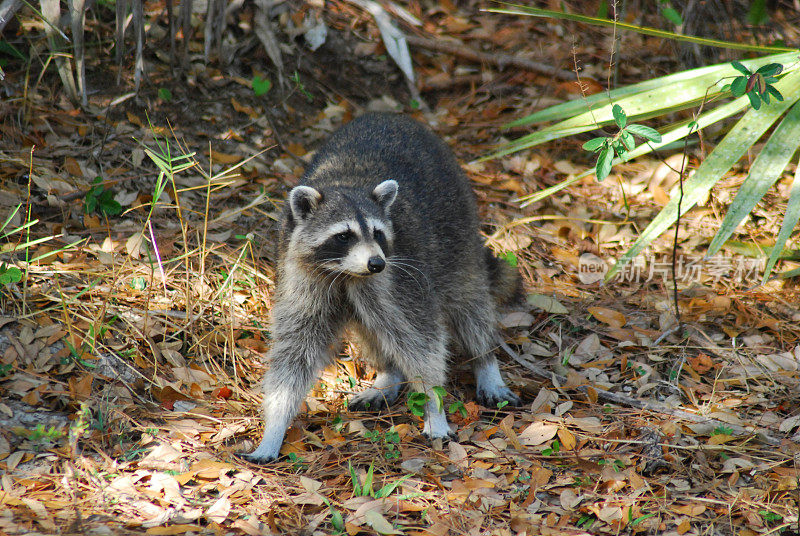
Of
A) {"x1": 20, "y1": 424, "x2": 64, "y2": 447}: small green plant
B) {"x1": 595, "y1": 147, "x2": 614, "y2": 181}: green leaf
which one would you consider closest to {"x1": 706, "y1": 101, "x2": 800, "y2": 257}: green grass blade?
{"x1": 595, "y1": 147, "x2": 614, "y2": 181}: green leaf

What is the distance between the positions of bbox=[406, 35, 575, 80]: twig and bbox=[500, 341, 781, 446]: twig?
3048mm

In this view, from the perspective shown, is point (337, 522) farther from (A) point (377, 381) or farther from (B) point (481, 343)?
(B) point (481, 343)

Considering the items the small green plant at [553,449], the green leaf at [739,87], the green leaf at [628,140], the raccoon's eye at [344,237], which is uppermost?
the green leaf at [739,87]

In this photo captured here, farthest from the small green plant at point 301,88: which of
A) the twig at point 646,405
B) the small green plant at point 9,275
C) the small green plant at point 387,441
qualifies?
the small green plant at point 387,441

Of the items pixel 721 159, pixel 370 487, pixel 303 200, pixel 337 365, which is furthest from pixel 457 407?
pixel 721 159

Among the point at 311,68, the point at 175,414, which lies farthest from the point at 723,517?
the point at 311,68

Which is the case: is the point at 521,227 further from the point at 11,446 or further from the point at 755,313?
the point at 11,446

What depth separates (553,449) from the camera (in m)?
3.60

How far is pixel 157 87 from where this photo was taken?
18.3ft

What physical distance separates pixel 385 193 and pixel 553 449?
148cm

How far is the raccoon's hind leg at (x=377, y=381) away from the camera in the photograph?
4.18m

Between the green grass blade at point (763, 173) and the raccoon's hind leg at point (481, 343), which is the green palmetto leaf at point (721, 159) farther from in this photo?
the raccoon's hind leg at point (481, 343)

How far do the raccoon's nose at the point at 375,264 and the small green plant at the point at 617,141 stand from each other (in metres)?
1.13

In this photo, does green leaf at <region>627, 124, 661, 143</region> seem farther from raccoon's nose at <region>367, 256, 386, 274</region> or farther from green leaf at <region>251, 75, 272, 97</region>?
green leaf at <region>251, 75, 272, 97</region>
